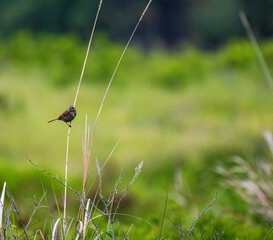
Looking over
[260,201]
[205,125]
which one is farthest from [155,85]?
[260,201]

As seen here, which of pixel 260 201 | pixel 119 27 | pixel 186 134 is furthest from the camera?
pixel 119 27

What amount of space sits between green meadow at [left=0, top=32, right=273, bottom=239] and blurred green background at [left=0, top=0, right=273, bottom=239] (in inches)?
0.5

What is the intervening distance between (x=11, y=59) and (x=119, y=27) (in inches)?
63.8

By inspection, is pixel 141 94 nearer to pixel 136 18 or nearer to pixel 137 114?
pixel 137 114

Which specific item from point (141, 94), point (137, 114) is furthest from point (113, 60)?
point (137, 114)

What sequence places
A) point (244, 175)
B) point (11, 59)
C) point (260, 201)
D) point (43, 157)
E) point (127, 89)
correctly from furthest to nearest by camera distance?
point (11, 59), point (127, 89), point (43, 157), point (244, 175), point (260, 201)

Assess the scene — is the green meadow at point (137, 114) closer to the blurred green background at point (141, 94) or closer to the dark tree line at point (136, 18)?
the blurred green background at point (141, 94)

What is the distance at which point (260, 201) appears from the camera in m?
2.84

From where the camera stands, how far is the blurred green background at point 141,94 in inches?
207

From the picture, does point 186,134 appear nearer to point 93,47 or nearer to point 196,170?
point 196,170

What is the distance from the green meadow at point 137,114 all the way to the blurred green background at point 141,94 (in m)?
0.01

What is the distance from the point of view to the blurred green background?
5262 millimetres

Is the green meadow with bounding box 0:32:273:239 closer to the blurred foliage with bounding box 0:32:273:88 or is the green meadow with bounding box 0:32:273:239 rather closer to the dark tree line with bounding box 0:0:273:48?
the blurred foliage with bounding box 0:32:273:88

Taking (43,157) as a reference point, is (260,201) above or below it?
above
